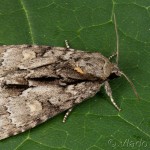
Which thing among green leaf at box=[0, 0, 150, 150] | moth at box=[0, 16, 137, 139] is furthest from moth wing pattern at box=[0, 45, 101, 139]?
green leaf at box=[0, 0, 150, 150]

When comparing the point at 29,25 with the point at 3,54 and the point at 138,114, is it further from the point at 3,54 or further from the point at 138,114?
the point at 138,114

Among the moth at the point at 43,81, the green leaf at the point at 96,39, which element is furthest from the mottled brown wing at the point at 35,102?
the green leaf at the point at 96,39

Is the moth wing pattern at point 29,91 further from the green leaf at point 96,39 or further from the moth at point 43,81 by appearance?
the green leaf at point 96,39

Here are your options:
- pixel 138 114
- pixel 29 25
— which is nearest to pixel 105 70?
pixel 138 114

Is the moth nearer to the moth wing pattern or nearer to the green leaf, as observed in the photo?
the moth wing pattern
